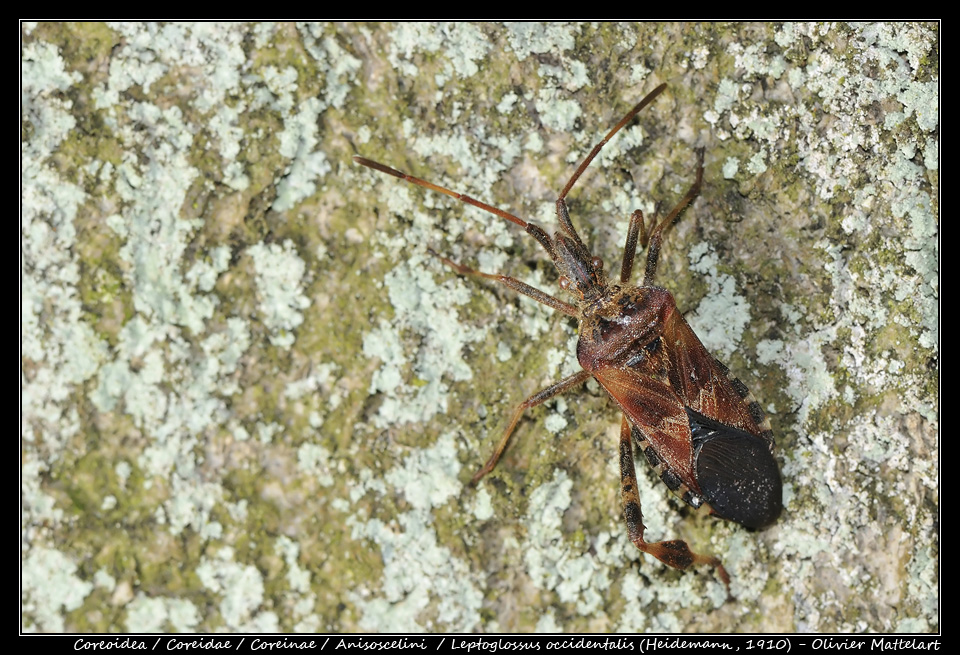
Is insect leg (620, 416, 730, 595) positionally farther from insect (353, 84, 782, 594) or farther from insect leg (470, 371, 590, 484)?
insect leg (470, 371, 590, 484)

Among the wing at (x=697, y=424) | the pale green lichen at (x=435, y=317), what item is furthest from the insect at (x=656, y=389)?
the pale green lichen at (x=435, y=317)

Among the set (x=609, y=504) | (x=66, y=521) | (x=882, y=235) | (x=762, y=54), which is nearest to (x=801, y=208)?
(x=882, y=235)

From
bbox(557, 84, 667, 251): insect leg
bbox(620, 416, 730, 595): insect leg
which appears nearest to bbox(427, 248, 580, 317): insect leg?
bbox(557, 84, 667, 251): insect leg

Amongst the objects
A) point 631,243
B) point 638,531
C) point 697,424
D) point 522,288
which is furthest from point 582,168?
point 638,531

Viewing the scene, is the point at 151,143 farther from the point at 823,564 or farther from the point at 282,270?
the point at 823,564

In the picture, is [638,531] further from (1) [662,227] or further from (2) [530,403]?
(1) [662,227]

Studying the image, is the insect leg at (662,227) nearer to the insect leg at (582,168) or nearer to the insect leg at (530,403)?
the insect leg at (582,168)
